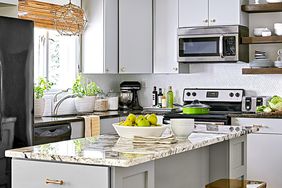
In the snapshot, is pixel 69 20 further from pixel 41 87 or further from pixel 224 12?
pixel 224 12

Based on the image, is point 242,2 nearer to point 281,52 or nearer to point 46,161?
point 281,52

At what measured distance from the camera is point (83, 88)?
20.7 feet

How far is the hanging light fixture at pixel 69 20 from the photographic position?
5.82 meters

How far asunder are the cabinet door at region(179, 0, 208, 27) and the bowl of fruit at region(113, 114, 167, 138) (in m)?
2.92

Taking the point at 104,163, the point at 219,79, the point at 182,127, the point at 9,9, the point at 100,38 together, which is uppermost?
the point at 9,9

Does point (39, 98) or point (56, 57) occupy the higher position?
point (56, 57)

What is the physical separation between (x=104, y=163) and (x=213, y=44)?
3699 millimetres

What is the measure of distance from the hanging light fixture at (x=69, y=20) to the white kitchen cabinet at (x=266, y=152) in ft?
6.43

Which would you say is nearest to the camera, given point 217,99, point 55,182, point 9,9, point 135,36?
point 55,182

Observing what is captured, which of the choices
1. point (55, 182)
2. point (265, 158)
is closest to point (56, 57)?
point (265, 158)

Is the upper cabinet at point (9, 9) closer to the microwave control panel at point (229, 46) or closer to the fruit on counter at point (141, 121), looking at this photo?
the fruit on counter at point (141, 121)

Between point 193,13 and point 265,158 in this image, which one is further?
point 193,13

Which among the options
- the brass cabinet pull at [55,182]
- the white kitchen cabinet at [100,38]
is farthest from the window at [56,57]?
the brass cabinet pull at [55,182]

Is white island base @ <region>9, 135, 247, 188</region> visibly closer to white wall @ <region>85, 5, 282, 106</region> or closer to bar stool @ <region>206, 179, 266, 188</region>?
bar stool @ <region>206, 179, 266, 188</region>
